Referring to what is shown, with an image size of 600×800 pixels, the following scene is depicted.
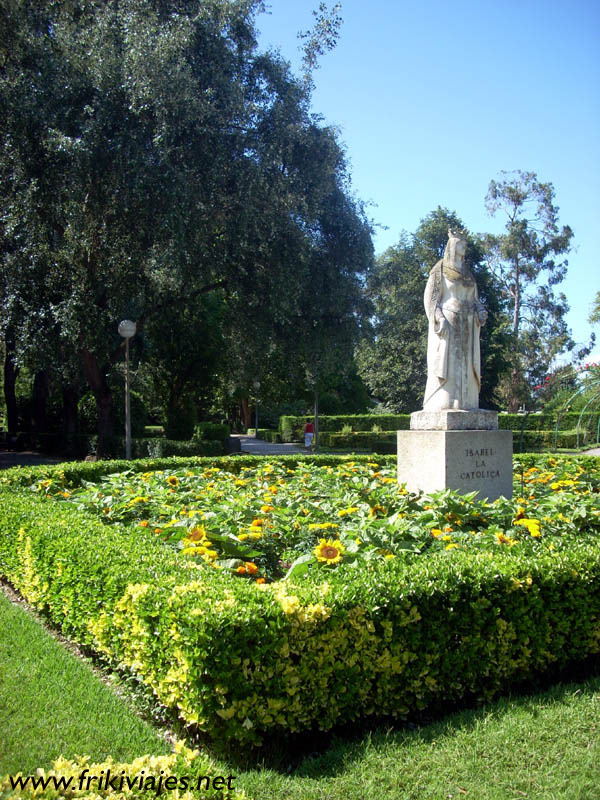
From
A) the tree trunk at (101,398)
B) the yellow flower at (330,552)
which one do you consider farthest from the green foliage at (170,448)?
the yellow flower at (330,552)

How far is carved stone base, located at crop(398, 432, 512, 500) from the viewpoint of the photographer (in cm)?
702

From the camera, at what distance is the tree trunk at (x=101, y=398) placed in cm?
1894

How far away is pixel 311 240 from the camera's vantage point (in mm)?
17750

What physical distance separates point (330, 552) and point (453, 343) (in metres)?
3.87

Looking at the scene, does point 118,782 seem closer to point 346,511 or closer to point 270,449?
point 346,511

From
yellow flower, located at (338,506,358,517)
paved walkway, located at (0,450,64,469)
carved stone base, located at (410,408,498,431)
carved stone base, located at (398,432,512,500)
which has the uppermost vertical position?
carved stone base, located at (410,408,498,431)

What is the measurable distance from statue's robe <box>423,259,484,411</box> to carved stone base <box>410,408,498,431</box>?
0.16 metres

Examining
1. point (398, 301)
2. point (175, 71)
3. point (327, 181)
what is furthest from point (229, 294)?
point (398, 301)

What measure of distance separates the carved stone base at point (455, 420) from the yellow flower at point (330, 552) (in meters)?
3.03

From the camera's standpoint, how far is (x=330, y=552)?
439cm

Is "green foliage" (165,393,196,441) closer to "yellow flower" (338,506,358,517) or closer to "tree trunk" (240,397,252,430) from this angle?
"yellow flower" (338,506,358,517)

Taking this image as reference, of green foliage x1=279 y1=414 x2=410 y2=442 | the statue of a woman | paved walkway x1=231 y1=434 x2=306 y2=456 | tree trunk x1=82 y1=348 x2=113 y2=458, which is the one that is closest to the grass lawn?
the statue of a woman

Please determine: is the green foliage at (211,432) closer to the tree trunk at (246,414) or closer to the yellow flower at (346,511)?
the yellow flower at (346,511)

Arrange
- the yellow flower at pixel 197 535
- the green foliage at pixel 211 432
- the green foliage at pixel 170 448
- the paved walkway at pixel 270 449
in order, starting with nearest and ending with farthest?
1. the yellow flower at pixel 197 535
2. the green foliage at pixel 170 448
3. the green foliage at pixel 211 432
4. the paved walkway at pixel 270 449
